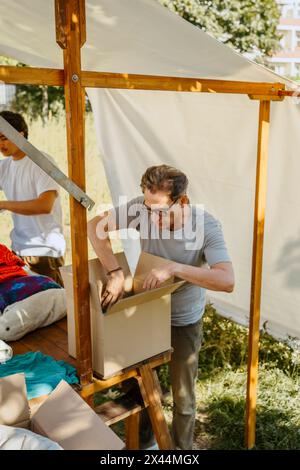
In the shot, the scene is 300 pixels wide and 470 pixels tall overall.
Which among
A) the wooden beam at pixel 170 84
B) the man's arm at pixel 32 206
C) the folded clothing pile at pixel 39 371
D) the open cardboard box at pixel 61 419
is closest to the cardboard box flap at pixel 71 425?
the open cardboard box at pixel 61 419

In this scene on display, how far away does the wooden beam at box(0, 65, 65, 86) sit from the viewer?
65.1 inches

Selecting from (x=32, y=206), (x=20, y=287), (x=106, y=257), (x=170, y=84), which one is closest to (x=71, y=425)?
(x=106, y=257)

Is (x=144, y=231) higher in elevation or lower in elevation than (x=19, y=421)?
higher

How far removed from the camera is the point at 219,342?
13.4 feet

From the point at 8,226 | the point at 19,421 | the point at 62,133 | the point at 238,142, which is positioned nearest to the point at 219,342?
the point at 238,142

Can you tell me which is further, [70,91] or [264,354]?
[264,354]

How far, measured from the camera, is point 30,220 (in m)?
3.52

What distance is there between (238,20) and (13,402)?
1081 centimetres

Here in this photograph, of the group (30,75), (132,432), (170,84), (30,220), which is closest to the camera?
(30,75)

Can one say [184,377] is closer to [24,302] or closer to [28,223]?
[24,302]

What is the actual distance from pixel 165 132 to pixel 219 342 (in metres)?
1.71

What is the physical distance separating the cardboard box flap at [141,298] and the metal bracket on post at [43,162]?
1.27 ft

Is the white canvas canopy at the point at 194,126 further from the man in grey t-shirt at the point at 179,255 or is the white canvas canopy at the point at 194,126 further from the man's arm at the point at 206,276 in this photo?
the man's arm at the point at 206,276
